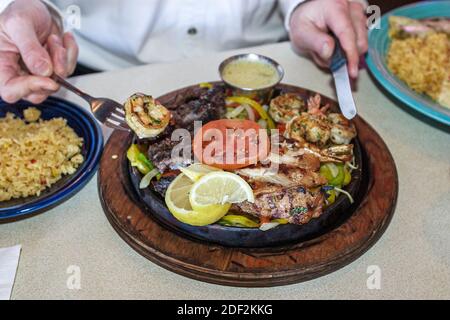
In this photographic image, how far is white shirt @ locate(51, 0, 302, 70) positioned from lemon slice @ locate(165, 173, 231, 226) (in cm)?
132

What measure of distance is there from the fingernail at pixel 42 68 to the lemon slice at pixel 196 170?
0.80 m

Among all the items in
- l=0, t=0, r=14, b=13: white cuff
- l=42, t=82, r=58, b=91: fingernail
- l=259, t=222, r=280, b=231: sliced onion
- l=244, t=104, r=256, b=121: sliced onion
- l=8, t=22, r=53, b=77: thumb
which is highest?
l=0, t=0, r=14, b=13: white cuff

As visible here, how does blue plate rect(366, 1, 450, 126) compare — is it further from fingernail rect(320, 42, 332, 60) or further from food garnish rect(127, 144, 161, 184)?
food garnish rect(127, 144, 161, 184)

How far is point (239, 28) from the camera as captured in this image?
104 inches

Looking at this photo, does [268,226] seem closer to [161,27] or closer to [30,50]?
[30,50]

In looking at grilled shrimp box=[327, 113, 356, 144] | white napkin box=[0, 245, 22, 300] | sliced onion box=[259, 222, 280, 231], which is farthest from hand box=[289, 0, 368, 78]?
white napkin box=[0, 245, 22, 300]

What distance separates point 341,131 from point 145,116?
0.76m

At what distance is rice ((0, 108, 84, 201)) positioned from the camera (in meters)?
1.67

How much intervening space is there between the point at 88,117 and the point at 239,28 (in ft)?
3.71

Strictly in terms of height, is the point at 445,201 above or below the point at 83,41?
below

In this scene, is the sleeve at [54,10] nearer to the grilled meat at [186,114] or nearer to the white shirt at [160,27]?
the white shirt at [160,27]
